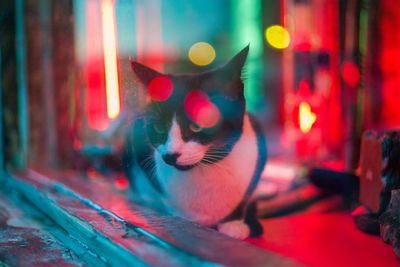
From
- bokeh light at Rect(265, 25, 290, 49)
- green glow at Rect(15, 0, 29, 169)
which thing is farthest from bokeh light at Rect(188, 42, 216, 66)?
green glow at Rect(15, 0, 29, 169)

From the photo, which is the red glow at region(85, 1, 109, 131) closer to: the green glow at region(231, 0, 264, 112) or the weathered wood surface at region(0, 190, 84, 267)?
the weathered wood surface at region(0, 190, 84, 267)

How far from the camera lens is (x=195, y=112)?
1016 millimetres

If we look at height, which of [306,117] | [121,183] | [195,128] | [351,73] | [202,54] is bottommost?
[121,183]

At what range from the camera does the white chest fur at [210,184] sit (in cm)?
106

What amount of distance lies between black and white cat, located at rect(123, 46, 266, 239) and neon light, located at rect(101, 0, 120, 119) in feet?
0.73

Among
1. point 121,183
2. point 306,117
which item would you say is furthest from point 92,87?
point 306,117

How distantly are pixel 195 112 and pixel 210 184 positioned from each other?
0.60 ft

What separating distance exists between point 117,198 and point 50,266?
36 cm

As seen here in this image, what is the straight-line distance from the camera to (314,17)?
309 centimetres

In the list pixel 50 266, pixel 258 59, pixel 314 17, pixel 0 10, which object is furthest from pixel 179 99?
pixel 258 59

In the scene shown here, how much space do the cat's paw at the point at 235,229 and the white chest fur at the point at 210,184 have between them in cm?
2

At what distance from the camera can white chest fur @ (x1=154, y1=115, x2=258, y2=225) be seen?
1.06 metres

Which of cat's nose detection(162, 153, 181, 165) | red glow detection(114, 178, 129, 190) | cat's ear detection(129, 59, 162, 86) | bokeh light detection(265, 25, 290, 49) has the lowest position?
red glow detection(114, 178, 129, 190)

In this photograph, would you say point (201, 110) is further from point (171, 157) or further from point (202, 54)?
point (202, 54)
